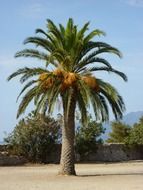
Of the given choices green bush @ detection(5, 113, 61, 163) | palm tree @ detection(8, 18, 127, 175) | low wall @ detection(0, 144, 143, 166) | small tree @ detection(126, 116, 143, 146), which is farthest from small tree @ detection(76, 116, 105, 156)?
palm tree @ detection(8, 18, 127, 175)

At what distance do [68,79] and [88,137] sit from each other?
813 inches

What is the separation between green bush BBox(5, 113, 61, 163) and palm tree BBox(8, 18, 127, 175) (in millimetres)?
14659

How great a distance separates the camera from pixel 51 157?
47281 millimetres

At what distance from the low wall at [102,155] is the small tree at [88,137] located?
599 millimetres

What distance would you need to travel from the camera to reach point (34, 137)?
1745 inches

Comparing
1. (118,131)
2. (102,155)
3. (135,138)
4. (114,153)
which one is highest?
(118,131)

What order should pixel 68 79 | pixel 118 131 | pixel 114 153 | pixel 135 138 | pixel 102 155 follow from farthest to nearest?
pixel 118 131
pixel 135 138
pixel 114 153
pixel 102 155
pixel 68 79

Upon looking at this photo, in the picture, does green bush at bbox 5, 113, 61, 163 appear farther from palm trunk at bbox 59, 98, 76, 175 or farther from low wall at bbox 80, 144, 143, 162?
palm trunk at bbox 59, 98, 76, 175

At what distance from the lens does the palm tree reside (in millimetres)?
28594

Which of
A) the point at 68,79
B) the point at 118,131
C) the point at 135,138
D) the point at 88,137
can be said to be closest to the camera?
the point at 68,79

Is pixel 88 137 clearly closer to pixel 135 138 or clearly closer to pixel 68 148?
pixel 135 138

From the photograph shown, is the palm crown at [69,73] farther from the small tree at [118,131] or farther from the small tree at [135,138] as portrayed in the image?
the small tree at [118,131]

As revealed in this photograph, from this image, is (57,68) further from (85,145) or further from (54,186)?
(85,145)

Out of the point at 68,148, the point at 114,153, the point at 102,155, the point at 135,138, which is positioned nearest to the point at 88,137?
the point at 102,155
